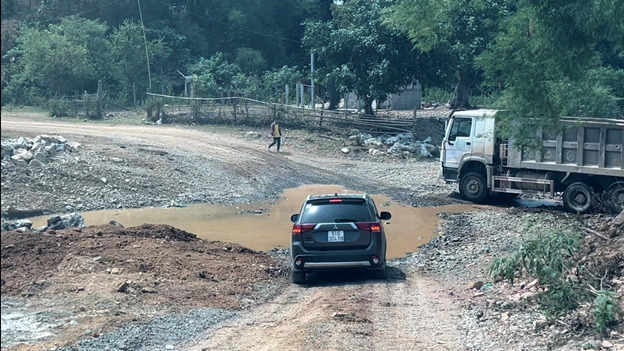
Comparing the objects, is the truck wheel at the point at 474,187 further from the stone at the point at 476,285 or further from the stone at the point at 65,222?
the stone at the point at 65,222

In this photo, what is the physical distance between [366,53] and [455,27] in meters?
11.5

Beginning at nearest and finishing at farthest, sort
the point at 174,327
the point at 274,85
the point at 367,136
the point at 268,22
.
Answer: the point at 174,327
the point at 367,136
the point at 274,85
the point at 268,22

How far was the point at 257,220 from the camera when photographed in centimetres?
2134

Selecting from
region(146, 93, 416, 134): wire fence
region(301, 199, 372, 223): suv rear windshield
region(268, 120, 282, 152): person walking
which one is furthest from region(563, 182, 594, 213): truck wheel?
region(146, 93, 416, 134): wire fence

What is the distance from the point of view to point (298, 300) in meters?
12.0

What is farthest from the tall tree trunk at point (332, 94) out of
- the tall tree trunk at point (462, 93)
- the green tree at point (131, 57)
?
the green tree at point (131, 57)

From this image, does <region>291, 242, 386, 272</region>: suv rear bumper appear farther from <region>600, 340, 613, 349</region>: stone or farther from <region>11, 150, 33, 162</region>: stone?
<region>11, 150, 33, 162</region>: stone

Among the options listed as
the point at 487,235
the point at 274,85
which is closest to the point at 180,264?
the point at 487,235

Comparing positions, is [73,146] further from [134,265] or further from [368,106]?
[368,106]

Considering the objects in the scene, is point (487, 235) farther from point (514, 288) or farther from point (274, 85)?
point (274, 85)

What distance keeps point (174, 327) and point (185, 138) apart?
2510cm

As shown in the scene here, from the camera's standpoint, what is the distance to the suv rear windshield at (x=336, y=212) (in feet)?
42.3

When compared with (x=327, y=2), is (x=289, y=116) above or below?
below

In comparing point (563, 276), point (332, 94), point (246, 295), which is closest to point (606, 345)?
point (563, 276)
